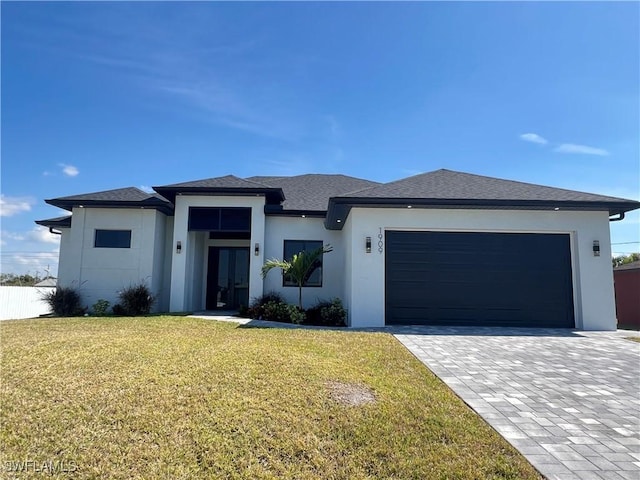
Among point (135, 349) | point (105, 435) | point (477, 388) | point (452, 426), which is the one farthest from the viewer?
point (135, 349)

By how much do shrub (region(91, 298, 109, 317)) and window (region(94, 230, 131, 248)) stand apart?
212 centimetres

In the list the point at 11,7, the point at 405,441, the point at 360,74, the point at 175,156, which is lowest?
the point at 405,441

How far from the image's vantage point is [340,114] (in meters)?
12.8

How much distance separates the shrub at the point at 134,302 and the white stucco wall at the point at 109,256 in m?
0.71

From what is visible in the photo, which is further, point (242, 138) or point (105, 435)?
point (242, 138)

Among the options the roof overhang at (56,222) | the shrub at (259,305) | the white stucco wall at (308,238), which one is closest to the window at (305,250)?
the white stucco wall at (308,238)

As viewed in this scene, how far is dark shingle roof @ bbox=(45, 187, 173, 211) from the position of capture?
12.7 m

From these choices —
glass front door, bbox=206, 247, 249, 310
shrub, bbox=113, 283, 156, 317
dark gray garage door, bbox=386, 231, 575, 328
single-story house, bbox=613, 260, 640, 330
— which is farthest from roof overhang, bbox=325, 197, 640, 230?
single-story house, bbox=613, 260, 640, 330

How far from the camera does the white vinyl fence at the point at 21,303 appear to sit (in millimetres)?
13219

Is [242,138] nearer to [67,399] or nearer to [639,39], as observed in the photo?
[67,399]

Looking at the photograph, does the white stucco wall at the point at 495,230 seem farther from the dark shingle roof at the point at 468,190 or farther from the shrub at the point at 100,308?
the shrub at the point at 100,308

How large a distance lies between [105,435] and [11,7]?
9.63 meters

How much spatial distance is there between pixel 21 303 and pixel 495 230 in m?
17.8

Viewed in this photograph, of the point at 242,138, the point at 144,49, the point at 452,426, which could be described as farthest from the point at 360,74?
the point at 452,426
